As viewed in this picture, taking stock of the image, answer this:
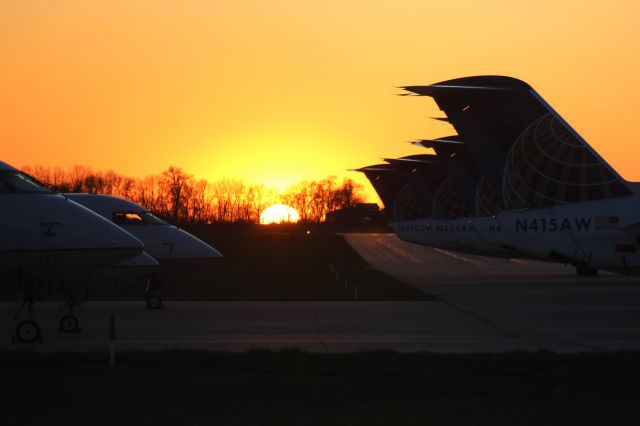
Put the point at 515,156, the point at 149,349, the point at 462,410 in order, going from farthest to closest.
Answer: the point at 515,156 → the point at 149,349 → the point at 462,410

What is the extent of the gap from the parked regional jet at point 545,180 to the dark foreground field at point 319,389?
25488mm

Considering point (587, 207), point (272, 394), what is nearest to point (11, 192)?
point (272, 394)

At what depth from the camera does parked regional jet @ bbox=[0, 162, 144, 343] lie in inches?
722

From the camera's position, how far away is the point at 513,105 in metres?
43.1

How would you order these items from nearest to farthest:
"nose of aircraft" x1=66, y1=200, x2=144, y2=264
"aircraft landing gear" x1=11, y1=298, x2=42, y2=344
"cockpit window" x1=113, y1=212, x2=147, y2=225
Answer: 1. "nose of aircraft" x1=66, y1=200, x2=144, y2=264
2. "aircraft landing gear" x1=11, y1=298, x2=42, y2=344
3. "cockpit window" x1=113, y1=212, x2=147, y2=225

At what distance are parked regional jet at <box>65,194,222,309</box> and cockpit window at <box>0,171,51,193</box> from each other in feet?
34.2

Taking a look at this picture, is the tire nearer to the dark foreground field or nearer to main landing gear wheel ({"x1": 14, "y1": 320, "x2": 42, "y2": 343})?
main landing gear wheel ({"x1": 14, "y1": 320, "x2": 42, "y2": 343})

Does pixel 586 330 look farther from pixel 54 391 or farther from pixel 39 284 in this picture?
pixel 54 391

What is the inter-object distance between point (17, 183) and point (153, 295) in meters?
10.6

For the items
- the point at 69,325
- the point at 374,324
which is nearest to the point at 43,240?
the point at 69,325

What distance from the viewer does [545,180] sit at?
4231 centimetres

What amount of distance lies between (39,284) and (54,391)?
666cm

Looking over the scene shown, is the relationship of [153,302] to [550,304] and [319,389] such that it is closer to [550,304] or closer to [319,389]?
[550,304]

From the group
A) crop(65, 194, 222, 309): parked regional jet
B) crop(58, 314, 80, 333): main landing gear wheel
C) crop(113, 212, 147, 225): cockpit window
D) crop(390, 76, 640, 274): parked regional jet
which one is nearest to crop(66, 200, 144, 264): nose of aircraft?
crop(58, 314, 80, 333): main landing gear wheel
